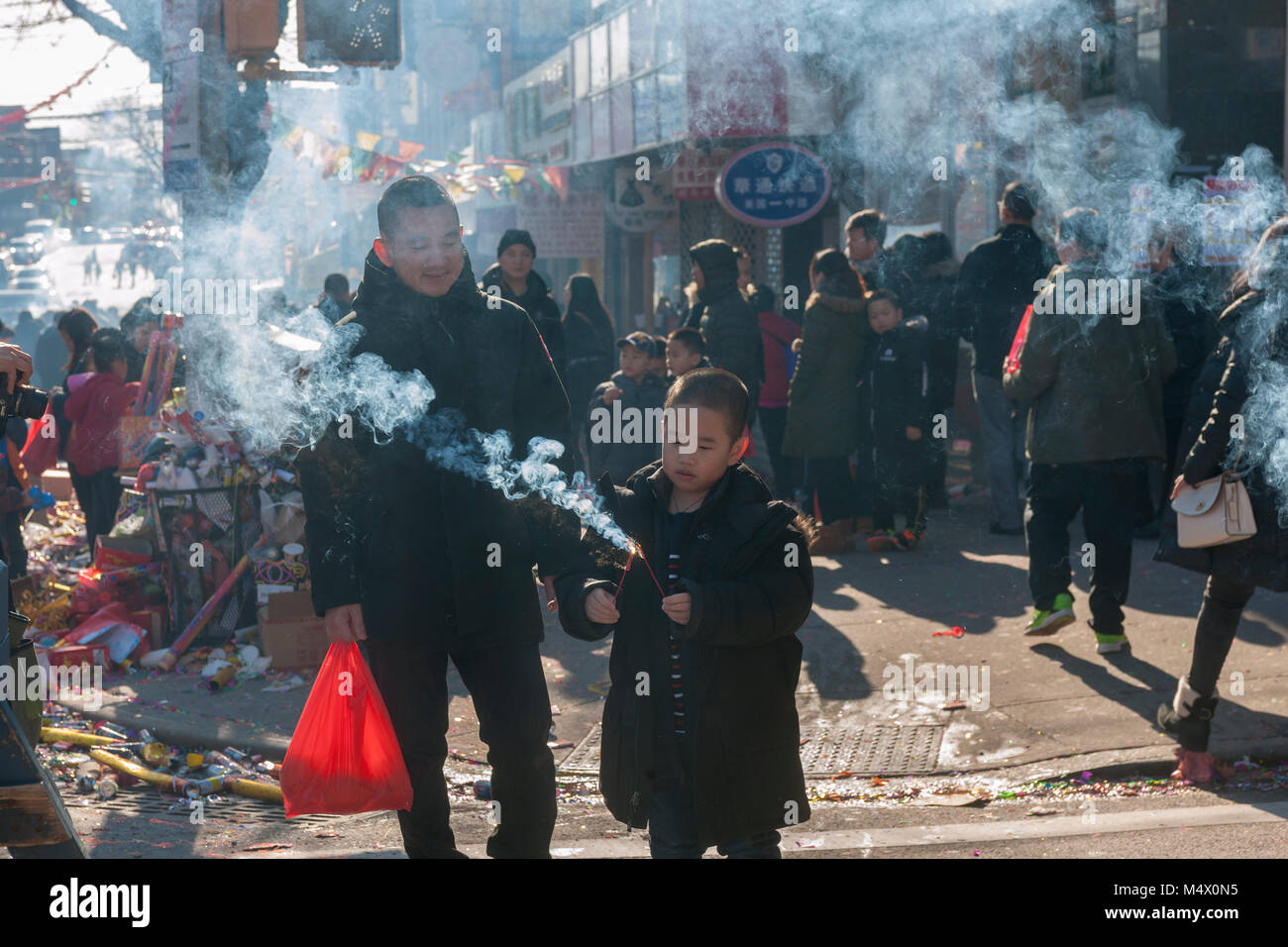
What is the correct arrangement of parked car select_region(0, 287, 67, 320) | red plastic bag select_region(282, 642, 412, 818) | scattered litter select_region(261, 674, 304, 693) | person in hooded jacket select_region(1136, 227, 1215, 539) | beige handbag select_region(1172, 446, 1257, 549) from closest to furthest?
red plastic bag select_region(282, 642, 412, 818), beige handbag select_region(1172, 446, 1257, 549), scattered litter select_region(261, 674, 304, 693), person in hooded jacket select_region(1136, 227, 1215, 539), parked car select_region(0, 287, 67, 320)

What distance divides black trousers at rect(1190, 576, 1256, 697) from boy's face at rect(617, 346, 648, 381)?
3755 millimetres

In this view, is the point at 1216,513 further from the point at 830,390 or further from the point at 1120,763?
the point at 830,390

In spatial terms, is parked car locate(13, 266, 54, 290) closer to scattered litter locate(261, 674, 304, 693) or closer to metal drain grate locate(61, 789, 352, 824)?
scattered litter locate(261, 674, 304, 693)

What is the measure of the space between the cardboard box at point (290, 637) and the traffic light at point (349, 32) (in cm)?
280

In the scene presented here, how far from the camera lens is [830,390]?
8.75m

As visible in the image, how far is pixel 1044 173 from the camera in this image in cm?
1045

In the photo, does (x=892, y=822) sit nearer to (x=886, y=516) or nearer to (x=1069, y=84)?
(x=886, y=516)

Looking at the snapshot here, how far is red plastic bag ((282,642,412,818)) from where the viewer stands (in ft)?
11.6

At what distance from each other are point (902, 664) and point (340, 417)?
363cm

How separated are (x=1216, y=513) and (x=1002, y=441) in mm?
4243

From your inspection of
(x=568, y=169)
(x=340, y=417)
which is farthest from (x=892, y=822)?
(x=568, y=169)

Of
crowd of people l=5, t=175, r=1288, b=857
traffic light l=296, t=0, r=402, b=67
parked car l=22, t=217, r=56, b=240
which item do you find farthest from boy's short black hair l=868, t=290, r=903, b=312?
parked car l=22, t=217, r=56, b=240

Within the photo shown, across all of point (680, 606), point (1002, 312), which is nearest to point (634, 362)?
point (1002, 312)

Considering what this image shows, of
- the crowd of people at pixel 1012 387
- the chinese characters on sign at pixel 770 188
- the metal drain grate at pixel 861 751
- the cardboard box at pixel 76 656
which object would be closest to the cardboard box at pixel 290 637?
the cardboard box at pixel 76 656
